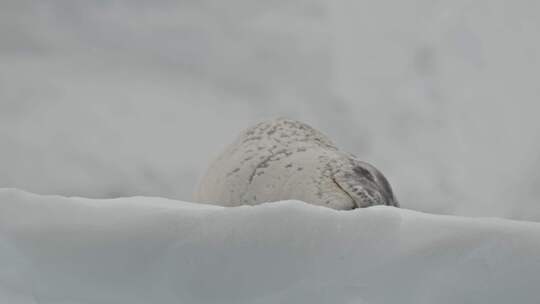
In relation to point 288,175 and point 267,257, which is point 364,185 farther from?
point 267,257

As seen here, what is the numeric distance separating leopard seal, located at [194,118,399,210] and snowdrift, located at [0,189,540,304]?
12.7 ft

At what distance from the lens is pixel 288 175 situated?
6.65 m

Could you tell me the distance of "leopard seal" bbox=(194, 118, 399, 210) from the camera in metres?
6.51

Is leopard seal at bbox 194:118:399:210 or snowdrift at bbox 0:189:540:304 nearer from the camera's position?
snowdrift at bbox 0:189:540:304

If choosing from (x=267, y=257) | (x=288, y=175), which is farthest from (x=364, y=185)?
(x=267, y=257)

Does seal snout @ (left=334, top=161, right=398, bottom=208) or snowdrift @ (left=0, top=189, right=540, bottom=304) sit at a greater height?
snowdrift @ (left=0, top=189, right=540, bottom=304)

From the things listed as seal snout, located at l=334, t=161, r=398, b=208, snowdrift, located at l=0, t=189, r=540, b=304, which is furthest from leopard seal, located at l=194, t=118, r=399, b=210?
snowdrift, located at l=0, t=189, r=540, b=304

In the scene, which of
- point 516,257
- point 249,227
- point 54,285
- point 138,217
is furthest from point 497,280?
point 54,285

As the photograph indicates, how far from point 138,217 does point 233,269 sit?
0.32 metres

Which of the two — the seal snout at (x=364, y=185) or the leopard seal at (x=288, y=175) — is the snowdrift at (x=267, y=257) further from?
the seal snout at (x=364, y=185)

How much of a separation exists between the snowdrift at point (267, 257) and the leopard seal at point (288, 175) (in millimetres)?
3881

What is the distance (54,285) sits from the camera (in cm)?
231

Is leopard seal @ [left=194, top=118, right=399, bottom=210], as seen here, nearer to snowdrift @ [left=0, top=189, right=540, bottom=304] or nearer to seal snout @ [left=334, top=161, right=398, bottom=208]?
seal snout @ [left=334, top=161, right=398, bottom=208]

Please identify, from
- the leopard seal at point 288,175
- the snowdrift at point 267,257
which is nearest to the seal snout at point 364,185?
the leopard seal at point 288,175
